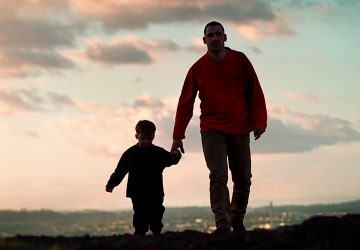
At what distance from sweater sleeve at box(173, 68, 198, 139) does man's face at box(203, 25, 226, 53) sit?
526 mm

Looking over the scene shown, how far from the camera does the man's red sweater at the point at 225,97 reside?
32.5 ft

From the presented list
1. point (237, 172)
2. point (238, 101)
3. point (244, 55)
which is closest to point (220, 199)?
point (237, 172)

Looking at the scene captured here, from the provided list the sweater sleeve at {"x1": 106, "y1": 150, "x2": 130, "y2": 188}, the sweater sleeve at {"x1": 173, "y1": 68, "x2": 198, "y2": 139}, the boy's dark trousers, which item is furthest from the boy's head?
the boy's dark trousers

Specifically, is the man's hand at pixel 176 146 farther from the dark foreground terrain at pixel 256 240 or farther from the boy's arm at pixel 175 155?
the dark foreground terrain at pixel 256 240

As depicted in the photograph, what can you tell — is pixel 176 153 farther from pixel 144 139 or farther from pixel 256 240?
pixel 256 240

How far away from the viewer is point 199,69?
10125 mm

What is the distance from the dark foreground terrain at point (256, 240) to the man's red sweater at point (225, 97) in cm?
214

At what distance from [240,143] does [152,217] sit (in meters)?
1.92

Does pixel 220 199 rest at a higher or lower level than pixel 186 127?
lower

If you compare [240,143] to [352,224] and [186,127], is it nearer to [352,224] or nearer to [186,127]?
[186,127]

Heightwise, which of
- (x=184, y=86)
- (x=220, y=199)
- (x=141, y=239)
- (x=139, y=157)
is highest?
(x=184, y=86)

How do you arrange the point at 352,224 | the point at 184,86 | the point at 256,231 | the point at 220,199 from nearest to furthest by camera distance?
the point at 352,224 < the point at 256,231 < the point at 220,199 < the point at 184,86

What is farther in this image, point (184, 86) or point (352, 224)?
point (184, 86)

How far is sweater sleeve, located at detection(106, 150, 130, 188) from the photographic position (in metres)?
11.1
